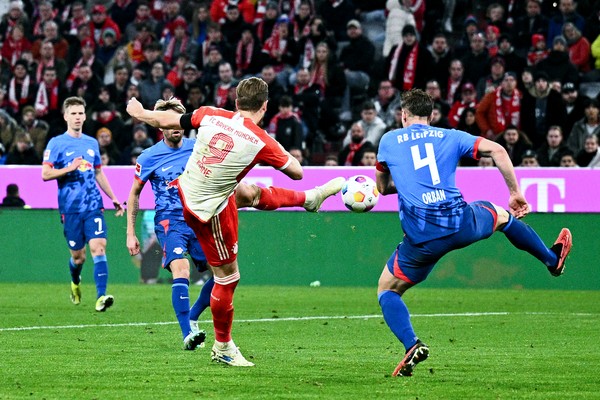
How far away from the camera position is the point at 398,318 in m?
8.73

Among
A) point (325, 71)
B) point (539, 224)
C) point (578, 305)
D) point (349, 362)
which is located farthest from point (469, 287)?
point (349, 362)

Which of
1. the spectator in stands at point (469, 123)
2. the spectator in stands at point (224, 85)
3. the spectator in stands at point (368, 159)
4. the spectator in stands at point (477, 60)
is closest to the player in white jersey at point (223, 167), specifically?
the spectator in stands at point (368, 159)

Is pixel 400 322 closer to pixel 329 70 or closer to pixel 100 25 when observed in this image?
pixel 329 70

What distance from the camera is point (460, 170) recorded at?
1966 centimetres

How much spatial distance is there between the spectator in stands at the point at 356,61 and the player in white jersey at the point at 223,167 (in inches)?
555

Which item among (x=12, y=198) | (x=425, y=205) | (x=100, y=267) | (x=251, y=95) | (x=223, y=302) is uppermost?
(x=251, y=95)

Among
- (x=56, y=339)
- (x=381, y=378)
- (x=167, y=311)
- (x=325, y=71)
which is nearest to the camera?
(x=381, y=378)

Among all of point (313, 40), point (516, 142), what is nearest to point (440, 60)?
point (313, 40)

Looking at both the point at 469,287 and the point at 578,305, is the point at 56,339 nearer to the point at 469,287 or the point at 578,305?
the point at 578,305

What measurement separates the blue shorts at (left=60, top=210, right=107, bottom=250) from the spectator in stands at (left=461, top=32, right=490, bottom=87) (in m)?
9.08

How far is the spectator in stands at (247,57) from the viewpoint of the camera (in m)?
24.0

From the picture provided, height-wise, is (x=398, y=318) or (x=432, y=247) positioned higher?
(x=432, y=247)

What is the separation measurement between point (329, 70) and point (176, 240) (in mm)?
12024

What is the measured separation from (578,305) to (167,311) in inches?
209
